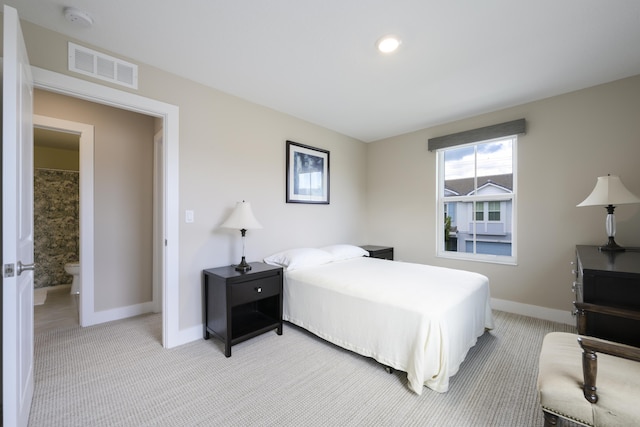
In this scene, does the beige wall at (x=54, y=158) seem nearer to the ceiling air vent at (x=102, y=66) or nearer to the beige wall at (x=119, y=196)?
the beige wall at (x=119, y=196)

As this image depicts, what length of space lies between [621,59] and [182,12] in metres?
3.44

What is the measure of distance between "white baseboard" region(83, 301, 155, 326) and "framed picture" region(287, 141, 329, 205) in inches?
85.4

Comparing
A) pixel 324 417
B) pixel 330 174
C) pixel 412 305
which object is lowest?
pixel 324 417

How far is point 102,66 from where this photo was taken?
205 centimetres

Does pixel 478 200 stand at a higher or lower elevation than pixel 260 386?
higher

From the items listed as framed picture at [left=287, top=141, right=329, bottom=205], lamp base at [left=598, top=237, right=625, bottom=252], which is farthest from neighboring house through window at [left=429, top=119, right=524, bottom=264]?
framed picture at [left=287, top=141, right=329, bottom=205]

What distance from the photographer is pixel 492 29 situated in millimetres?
1827

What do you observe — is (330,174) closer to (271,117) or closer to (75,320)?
(271,117)

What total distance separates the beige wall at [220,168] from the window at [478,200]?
1.87m

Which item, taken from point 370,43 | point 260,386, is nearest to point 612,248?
point 370,43

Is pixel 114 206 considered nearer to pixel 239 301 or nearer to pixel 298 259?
pixel 239 301

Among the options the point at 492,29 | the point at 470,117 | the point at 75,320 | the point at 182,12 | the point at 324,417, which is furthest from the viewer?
the point at 470,117

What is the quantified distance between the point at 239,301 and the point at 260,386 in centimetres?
70

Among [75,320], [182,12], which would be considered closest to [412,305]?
[182,12]
